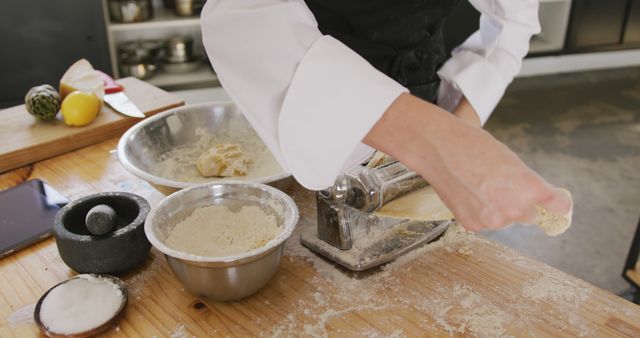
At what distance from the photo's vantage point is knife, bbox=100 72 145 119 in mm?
1326

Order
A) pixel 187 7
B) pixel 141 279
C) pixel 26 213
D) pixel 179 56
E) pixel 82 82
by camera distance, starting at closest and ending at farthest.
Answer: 1. pixel 141 279
2. pixel 26 213
3. pixel 82 82
4. pixel 187 7
5. pixel 179 56

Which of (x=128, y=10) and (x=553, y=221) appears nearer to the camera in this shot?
(x=553, y=221)

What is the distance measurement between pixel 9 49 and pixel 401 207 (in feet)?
7.38

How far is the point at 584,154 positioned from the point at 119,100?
7.65ft

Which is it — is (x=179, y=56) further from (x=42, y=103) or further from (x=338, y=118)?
(x=338, y=118)

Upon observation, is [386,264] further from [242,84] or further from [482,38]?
[482,38]

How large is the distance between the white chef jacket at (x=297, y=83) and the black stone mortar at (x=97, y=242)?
10.9 inches

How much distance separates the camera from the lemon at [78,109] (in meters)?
1.26

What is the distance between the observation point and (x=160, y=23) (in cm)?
272

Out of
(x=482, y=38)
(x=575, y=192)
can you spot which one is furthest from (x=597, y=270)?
(x=482, y=38)

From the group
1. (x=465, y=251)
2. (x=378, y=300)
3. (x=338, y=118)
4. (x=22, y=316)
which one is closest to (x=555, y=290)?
(x=465, y=251)

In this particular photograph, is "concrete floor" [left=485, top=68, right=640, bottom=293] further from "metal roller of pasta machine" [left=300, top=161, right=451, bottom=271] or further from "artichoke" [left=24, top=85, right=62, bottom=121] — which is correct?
"artichoke" [left=24, top=85, right=62, bottom=121]

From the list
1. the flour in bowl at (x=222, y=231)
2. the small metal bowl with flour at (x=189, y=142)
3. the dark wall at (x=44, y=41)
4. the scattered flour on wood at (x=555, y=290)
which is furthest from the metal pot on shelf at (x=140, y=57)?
the scattered flour on wood at (x=555, y=290)

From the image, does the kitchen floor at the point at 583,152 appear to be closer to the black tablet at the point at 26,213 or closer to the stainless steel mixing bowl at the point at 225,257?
the stainless steel mixing bowl at the point at 225,257
